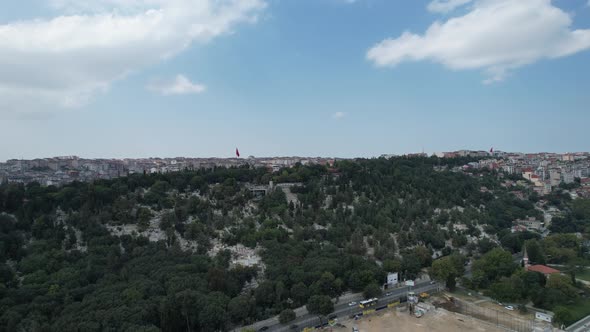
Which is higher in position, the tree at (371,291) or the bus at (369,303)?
the tree at (371,291)

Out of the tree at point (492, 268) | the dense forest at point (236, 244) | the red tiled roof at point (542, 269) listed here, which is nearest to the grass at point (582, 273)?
the dense forest at point (236, 244)

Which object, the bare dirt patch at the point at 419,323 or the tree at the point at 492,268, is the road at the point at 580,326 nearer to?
the bare dirt patch at the point at 419,323

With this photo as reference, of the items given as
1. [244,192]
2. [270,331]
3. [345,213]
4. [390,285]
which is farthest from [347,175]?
[270,331]

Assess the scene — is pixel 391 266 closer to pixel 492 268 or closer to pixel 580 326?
pixel 492 268

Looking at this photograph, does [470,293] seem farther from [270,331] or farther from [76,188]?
[76,188]

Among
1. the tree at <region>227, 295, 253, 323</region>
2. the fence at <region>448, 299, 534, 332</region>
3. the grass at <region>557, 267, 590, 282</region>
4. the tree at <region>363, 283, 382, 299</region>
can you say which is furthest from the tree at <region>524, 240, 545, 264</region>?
the tree at <region>227, 295, 253, 323</region>

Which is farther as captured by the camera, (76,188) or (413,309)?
(76,188)

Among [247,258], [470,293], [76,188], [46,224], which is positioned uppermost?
[76,188]

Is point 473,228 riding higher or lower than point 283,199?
lower
